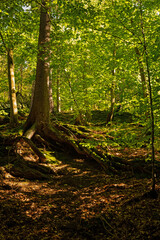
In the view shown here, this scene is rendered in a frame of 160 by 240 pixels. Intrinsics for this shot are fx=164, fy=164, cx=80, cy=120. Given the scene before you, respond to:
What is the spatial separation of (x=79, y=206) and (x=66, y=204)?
0.39 m

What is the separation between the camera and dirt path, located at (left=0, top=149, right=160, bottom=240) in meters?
3.57

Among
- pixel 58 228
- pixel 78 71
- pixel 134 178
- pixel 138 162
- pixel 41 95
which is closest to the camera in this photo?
pixel 58 228

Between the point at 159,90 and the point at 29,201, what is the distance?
15.9ft

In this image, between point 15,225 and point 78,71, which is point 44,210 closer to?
point 15,225

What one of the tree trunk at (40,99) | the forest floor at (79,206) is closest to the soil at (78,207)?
the forest floor at (79,206)

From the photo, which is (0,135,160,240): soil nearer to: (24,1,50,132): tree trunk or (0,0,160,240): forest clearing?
(0,0,160,240): forest clearing

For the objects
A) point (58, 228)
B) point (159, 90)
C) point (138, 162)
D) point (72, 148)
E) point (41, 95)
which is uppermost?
point (41, 95)

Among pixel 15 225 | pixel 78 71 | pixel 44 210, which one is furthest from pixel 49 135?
pixel 78 71

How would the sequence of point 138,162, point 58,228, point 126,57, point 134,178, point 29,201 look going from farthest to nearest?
point 126,57 < point 138,162 < point 134,178 < point 29,201 < point 58,228

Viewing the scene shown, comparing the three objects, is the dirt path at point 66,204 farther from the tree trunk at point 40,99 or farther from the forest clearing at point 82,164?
the tree trunk at point 40,99

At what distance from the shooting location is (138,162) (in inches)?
276

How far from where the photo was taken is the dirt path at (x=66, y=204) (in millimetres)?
3568

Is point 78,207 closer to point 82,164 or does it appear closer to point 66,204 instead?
point 66,204

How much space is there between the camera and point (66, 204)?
4750mm
